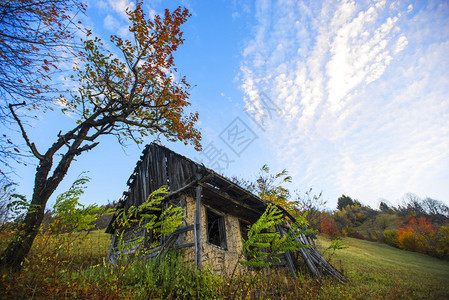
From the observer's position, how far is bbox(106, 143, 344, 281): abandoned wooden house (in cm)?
702

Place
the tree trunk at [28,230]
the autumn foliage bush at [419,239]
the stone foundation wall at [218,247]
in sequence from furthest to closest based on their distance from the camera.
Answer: the autumn foliage bush at [419,239], the stone foundation wall at [218,247], the tree trunk at [28,230]

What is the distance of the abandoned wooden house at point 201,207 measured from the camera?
702 centimetres

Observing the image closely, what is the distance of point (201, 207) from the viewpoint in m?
8.17

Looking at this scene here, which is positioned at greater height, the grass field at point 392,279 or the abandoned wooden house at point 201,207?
the abandoned wooden house at point 201,207

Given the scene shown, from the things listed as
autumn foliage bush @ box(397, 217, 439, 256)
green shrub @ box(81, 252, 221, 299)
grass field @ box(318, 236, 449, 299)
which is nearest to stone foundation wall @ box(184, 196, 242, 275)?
green shrub @ box(81, 252, 221, 299)

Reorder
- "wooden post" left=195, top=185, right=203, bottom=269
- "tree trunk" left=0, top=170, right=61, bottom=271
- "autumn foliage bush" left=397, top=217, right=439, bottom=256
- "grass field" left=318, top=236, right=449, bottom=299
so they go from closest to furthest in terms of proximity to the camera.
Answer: "tree trunk" left=0, top=170, right=61, bottom=271, "wooden post" left=195, top=185, right=203, bottom=269, "grass field" left=318, top=236, right=449, bottom=299, "autumn foliage bush" left=397, top=217, right=439, bottom=256

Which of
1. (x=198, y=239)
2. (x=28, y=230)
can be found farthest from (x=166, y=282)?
(x=28, y=230)

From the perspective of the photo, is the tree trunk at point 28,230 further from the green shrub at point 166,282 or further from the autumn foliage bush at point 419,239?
the autumn foliage bush at point 419,239

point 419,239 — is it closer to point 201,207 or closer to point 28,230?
point 201,207

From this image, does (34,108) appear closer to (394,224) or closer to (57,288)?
(57,288)

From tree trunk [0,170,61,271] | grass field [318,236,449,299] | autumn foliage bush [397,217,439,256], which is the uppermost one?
tree trunk [0,170,61,271]

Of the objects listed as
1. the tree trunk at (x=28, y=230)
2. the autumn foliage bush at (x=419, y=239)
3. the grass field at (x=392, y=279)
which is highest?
the tree trunk at (x=28, y=230)

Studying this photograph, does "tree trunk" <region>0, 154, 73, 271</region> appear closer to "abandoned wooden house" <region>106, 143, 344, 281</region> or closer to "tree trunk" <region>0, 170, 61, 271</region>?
"tree trunk" <region>0, 170, 61, 271</region>

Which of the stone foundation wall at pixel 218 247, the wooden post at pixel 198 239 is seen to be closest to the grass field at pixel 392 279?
the stone foundation wall at pixel 218 247
